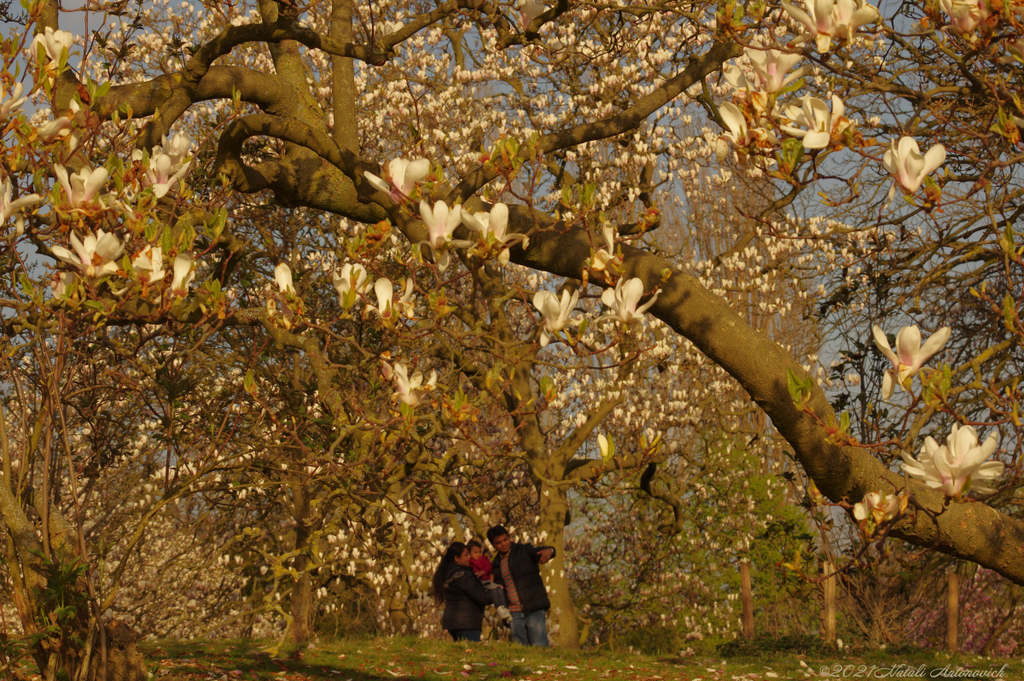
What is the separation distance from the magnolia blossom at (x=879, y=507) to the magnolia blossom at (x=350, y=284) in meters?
1.44

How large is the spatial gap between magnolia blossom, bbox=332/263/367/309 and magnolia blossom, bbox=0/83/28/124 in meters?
1.08

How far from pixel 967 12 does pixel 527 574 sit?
6.98m

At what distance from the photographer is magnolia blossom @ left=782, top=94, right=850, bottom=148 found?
6.79ft

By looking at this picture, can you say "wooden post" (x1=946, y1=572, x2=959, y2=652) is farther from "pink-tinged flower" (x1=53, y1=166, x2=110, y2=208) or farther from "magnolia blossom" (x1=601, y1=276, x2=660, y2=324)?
"pink-tinged flower" (x1=53, y1=166, x2=110, y2=208)

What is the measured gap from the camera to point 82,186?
2393mm

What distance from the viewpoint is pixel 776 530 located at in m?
8.13

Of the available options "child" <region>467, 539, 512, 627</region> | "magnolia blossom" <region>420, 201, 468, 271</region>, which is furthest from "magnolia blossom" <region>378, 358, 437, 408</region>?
"child" <region>467, 539, 512, 627</region>

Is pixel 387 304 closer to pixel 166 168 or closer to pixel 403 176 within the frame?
pixel 403 176

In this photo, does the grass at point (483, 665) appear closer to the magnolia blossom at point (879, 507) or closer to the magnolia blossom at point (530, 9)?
the magnolia blossom at point (530, 9)

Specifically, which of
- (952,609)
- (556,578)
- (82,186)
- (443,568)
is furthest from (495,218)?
(952,609)

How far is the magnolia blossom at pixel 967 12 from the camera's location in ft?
7.14

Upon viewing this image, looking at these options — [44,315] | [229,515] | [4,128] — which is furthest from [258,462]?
[229,515]

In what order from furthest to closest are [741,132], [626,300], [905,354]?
[741,132] → [626,300] → [905,354]

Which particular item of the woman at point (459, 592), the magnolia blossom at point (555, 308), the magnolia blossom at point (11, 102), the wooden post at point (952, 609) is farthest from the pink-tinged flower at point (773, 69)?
the wooden post at point (952, 609)
